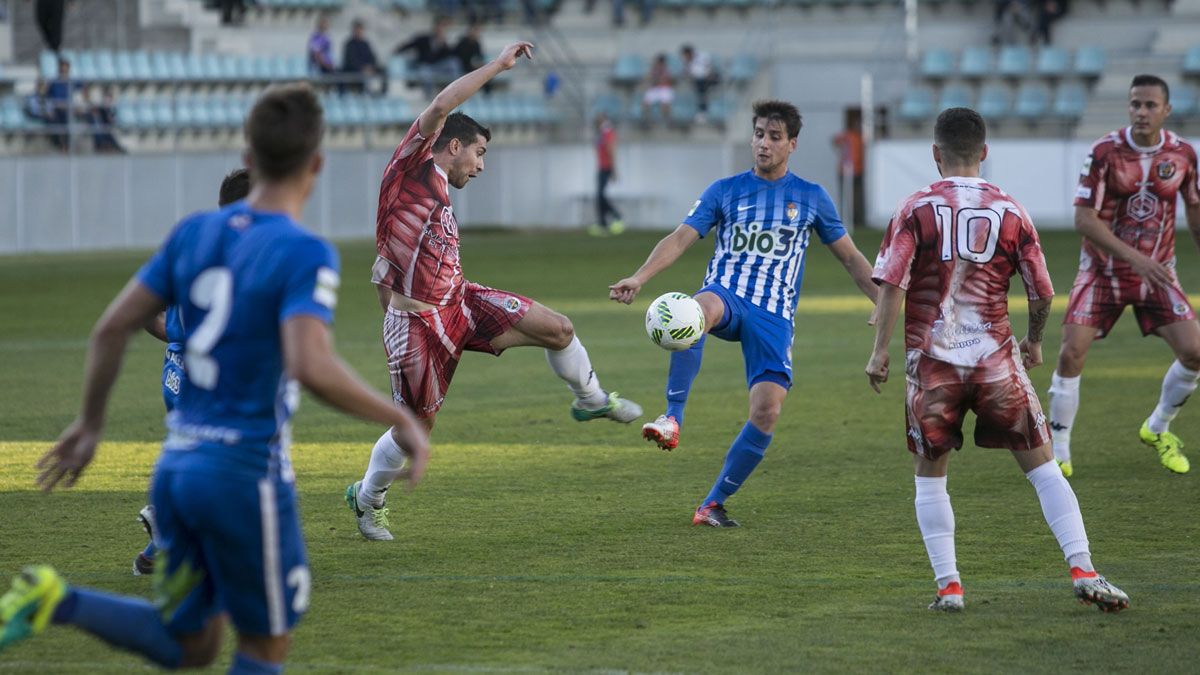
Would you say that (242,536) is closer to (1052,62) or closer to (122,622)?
(122,622)

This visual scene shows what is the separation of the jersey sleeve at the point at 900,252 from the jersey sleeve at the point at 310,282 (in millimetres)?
2693

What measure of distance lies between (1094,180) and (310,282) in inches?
242

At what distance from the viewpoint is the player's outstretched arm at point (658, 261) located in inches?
306

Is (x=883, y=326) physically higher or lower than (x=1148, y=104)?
lower

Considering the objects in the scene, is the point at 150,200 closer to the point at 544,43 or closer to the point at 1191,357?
the point at 544,43

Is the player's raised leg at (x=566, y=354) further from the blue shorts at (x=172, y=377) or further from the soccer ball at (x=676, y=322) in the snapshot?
the blue shorts at (x=172, y=377)

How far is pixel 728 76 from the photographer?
36.7m

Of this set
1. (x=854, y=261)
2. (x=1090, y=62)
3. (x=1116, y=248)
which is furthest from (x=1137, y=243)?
(x=1090, y=62)

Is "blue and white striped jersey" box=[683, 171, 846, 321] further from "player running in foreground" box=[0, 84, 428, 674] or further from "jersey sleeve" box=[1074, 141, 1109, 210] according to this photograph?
"player running in foreground" box=[0, 84, 428, 674]

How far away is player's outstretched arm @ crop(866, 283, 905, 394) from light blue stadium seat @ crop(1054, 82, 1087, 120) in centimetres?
2912

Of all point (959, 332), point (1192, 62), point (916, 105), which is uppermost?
point (1192, 62)

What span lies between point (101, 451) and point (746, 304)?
4483mm

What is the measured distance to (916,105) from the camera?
1384 inches

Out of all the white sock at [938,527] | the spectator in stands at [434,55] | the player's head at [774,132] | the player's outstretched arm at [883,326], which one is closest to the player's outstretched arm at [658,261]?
the player's head at [774,132]
